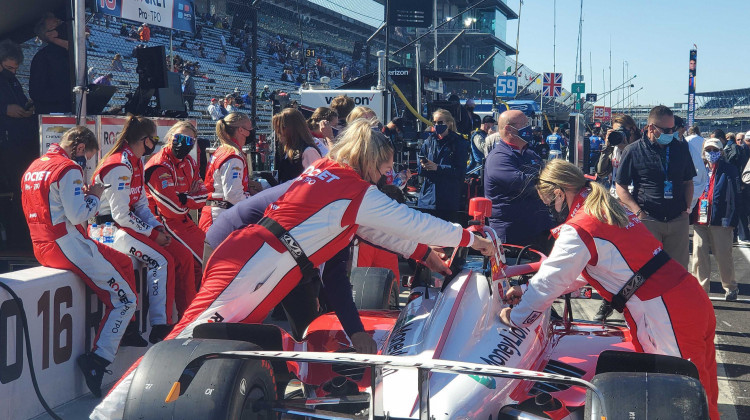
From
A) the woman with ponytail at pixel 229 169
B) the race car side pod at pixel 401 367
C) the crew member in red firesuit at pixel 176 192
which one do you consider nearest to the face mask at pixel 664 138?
the woman with ponytail at pixel 229 169

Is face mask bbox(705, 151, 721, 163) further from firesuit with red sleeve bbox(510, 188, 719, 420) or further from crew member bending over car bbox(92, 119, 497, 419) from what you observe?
crew member bending over car bbox(92, 119, 497, 419)

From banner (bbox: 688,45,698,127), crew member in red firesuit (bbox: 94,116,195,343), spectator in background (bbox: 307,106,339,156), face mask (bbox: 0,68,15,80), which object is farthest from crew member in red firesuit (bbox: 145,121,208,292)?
banner (bbox: 688,45,698,127)

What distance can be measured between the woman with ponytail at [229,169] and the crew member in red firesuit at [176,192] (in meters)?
0.22

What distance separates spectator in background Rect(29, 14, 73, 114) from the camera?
23.5ft

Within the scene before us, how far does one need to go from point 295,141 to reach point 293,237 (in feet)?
9.54

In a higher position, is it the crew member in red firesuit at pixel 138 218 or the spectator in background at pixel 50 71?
the spectator in background at pixel 50 71

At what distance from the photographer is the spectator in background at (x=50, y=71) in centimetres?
716

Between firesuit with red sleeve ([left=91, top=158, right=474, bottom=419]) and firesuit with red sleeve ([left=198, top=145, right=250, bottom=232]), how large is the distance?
2.69 m

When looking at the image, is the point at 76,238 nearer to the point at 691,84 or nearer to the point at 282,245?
the point at 282,245

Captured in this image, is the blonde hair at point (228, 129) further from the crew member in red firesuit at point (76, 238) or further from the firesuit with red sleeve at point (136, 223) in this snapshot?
the crew member in red firesuit at point (76, 238)

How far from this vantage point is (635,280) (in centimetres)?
364

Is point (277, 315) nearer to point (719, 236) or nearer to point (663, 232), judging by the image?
point (663, 232)

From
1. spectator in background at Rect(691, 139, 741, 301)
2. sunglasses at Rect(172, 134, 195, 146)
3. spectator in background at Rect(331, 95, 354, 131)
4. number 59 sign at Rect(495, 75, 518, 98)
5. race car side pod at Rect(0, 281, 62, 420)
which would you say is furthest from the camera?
number 59 sign at Rect(495, 75, 518, 98)

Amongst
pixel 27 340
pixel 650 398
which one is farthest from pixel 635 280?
pixel 27 340
